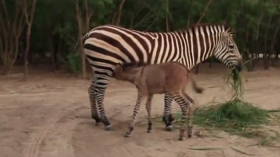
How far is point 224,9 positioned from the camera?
61.1ft

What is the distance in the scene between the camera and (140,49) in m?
8.75

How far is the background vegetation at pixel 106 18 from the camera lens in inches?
676

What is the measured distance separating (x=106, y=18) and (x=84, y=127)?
1021cm

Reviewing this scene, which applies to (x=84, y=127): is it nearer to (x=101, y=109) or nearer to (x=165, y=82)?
(x=101, y=109)

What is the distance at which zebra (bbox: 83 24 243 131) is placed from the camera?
8602 millimetres

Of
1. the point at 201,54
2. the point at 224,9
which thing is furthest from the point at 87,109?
the point at 224,9

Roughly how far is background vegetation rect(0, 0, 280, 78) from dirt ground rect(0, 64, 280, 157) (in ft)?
9.52

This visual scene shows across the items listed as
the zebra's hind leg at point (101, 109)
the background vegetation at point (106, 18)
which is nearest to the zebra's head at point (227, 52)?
the zebra's hind leg at point (101, 109)

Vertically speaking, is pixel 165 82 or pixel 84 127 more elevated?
pixel 165 82

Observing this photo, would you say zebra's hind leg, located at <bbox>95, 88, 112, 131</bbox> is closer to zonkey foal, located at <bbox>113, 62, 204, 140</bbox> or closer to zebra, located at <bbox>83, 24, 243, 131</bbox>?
zebra, located at <bbox>83, 24, 243, 131</bbox>

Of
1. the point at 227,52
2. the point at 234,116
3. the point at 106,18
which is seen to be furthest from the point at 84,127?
the point at 106,18

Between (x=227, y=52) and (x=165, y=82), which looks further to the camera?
(x=227, y=52)

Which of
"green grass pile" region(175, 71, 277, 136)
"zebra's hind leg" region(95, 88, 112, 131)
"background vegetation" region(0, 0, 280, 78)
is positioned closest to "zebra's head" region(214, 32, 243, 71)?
"green grass pile" region(175, 71, 277, 136)

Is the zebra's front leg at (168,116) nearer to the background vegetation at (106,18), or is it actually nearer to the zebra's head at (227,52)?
the zebra's head at (227,52)
